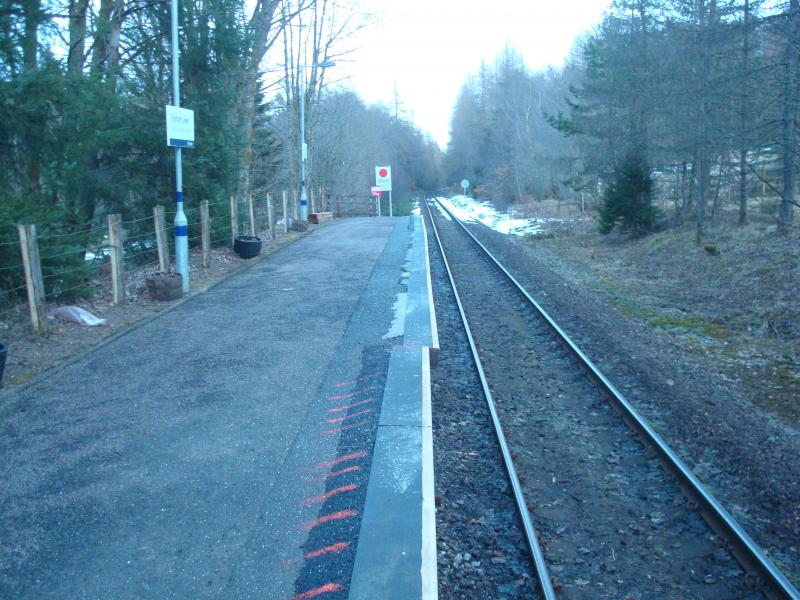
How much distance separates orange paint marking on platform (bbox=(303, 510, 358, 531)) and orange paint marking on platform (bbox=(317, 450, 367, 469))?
2.73 feet

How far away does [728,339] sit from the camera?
11273 millimetres

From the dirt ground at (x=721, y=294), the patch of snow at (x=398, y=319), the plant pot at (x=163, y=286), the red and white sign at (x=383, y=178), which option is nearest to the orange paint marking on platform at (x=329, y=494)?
the patch of snow at (x=398, y=319)

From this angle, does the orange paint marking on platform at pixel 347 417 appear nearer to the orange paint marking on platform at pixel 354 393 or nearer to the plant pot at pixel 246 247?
the orange paint marking on platform at pixel 354 393

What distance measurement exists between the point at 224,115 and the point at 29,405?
12563mm

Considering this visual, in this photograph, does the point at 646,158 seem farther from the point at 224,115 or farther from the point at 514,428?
the point at 514,428

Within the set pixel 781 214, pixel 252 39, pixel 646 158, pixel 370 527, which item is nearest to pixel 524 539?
pixel 370 527

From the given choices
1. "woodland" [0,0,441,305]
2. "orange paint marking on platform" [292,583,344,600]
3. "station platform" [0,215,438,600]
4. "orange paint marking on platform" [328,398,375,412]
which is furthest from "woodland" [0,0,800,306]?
"orange paint marking on platform" [292,583,344,600]

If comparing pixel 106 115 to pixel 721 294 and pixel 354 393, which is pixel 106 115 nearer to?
pixel 354 393

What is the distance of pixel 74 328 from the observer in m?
10.3

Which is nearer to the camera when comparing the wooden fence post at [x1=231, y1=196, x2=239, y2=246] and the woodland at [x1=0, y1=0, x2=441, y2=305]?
the woodland at [x1=0, y1=0, x2=441, y2=305]

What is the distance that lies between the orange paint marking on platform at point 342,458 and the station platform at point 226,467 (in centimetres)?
2

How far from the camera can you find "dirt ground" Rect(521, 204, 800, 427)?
9.55 meters

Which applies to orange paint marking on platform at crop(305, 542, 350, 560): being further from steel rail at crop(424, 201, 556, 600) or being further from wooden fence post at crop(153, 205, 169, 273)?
wooden fence post at crop(153, 205, 169, 273)

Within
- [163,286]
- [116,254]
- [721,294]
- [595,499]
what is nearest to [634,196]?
[721,294]
